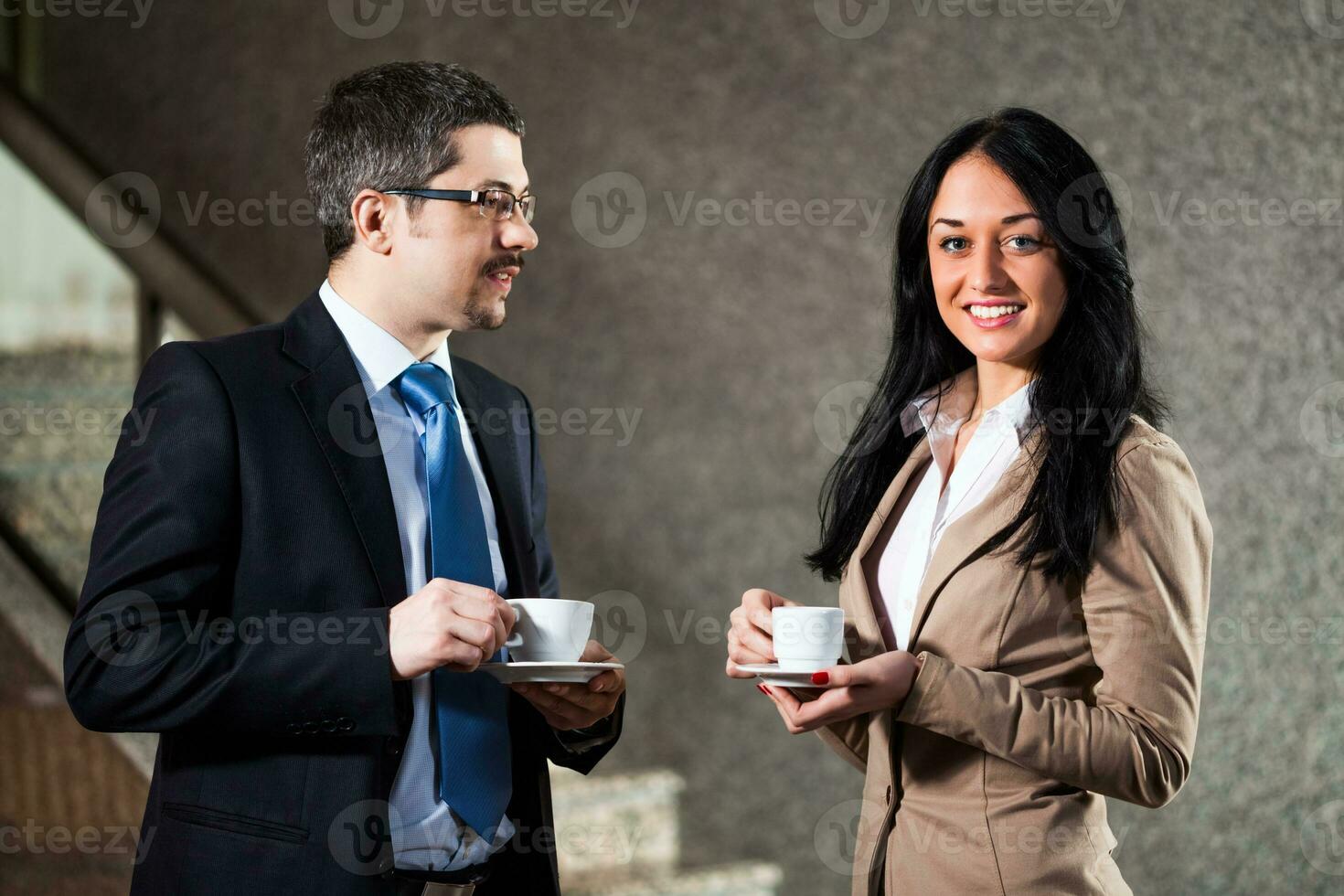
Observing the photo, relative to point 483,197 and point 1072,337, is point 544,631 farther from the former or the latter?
point 1072,337

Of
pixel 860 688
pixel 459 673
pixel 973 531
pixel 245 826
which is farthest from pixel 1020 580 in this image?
pixel 245 826

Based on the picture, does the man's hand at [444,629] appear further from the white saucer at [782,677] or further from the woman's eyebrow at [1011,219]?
the woman's eyebrow at [1011,219]

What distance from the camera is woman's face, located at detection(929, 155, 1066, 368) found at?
4.34 ft

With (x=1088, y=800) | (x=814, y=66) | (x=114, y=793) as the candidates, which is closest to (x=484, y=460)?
(x=1088, y=800)

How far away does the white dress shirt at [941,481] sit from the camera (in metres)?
1.37

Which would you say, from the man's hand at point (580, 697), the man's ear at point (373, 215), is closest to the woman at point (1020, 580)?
the man's hand at point (580, 697)

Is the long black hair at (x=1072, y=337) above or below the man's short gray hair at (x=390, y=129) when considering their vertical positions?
below

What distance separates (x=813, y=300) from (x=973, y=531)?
1863mm

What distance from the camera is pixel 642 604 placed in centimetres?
318

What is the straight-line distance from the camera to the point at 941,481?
1.44 m

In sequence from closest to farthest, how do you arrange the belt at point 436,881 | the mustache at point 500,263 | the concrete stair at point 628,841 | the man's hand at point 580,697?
the belt at point 436,881
the man's hand at point 580,697
the mustache at point 500,263
the concrete stair at point 628,841

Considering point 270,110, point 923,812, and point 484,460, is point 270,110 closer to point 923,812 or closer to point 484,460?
point 484,460

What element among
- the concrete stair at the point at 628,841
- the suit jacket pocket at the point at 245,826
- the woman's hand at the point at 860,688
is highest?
the woman's hand at the point at 860,688

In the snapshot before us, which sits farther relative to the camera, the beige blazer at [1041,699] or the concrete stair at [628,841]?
the concrete stair at [628,841]
